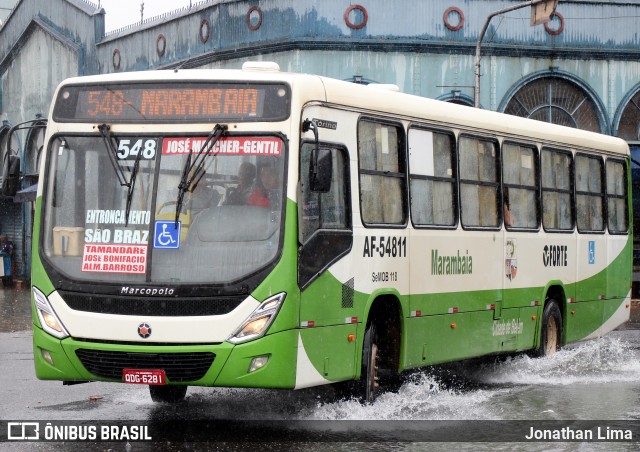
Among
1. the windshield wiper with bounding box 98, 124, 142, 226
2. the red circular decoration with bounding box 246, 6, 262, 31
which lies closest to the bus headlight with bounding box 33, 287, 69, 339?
the windshield wiper with bounding box 98, 124, 142, 226

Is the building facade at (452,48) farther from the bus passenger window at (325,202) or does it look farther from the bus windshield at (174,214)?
the bus windshield at (174,214)

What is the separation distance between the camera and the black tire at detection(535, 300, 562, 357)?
1623cm

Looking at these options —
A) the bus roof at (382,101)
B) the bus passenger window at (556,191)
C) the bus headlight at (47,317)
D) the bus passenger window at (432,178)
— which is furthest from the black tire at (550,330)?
the bus headlight at (47,317)

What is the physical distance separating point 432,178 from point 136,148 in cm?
361

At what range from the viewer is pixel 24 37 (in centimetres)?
4556

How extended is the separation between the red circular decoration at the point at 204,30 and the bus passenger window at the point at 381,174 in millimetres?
23561

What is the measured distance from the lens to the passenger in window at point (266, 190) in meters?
10.4

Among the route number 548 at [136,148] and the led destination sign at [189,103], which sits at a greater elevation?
the led destination sign at [189,103]

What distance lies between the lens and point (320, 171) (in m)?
10.4

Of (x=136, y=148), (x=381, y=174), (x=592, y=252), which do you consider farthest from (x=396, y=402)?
(x=592, y=252)

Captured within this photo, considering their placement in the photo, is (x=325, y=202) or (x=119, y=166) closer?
(x=119, y=166)

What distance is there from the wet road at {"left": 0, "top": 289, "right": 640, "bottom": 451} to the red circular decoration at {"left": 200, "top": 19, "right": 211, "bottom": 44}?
20.1 metres

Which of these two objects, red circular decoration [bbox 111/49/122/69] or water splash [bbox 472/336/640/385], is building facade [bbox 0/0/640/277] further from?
water splash [bbox 472/336/640/385]

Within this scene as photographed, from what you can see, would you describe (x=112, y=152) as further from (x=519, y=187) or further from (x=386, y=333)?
(x=519, y=187)
